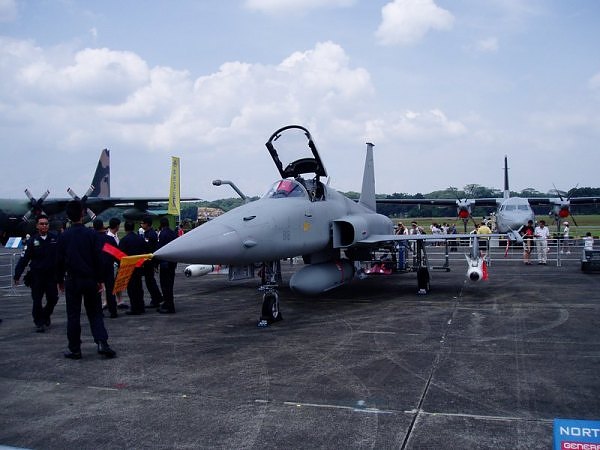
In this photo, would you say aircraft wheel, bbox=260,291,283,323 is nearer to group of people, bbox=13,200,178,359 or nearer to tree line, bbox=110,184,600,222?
group of people, bbox=13,200,178,359

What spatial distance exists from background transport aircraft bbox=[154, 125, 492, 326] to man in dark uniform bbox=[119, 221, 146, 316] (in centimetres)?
188

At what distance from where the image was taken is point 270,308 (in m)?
A: 8.75

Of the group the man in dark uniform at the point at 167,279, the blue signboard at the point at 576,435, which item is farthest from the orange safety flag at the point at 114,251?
the blue signboard at the point at 576,435

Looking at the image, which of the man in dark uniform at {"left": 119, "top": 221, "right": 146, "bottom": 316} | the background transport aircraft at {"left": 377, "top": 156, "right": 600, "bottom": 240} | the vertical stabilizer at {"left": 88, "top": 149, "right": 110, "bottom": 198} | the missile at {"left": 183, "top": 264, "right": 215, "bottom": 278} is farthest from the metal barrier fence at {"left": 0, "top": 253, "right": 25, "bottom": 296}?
the background transport aircraft at {"left": 377, "top": 156, "right": 600, "bottom": 240}

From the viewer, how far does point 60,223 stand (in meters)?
27.5

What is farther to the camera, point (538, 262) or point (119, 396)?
point (538, 262)

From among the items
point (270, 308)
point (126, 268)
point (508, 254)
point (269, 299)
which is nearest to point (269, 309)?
point (270, 308)

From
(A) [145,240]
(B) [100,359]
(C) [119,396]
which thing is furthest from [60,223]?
(C) [119,396]

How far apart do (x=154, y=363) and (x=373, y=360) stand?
8.95 feet

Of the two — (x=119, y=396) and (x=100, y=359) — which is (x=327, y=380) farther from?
(x=100, y=359)

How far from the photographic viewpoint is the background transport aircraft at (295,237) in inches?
297

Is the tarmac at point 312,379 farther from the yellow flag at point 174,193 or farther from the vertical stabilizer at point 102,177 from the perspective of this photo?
the vertical stabilizer at point 102,177

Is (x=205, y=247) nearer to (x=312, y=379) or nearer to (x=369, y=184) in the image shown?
(x=312, y=379)

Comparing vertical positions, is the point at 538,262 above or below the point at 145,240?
below
